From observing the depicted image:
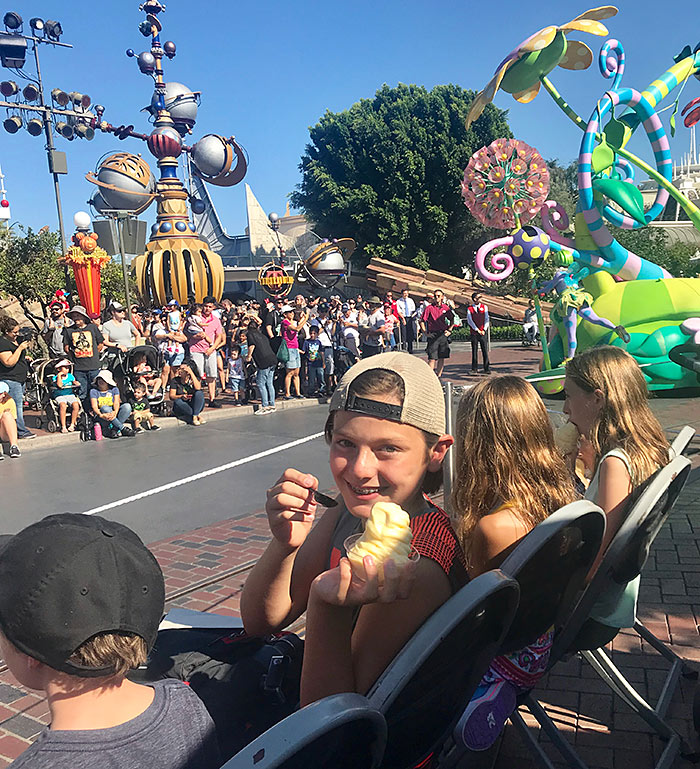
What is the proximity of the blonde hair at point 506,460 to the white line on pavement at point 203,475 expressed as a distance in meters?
4.30

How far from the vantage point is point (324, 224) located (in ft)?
125

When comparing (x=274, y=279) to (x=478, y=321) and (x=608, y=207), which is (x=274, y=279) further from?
(x=608, y=207)

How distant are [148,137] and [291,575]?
23.9m

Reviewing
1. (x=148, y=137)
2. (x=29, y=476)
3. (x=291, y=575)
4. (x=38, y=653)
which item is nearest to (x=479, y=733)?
(x=291, y=575)

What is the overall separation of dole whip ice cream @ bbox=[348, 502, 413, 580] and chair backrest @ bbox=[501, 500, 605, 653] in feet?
1.33

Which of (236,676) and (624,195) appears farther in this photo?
(624,195)

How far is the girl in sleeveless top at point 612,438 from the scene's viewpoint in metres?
2.36

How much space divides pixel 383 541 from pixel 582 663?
8.49ft

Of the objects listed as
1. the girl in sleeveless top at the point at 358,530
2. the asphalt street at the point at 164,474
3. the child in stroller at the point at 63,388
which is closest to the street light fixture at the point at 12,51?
the child in stroller at the point at 63,388

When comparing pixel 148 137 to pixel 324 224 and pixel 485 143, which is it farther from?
pixel 485 143

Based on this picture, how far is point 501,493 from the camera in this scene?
6.59 ft

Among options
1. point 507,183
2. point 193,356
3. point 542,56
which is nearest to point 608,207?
point 507,183

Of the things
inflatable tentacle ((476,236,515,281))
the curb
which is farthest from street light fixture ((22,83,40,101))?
inflatable tentacle ((476,236,515,281))

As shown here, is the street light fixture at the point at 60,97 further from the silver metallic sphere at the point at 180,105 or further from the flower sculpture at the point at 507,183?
the flower sculpture at the point at 507,183
